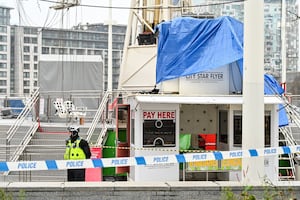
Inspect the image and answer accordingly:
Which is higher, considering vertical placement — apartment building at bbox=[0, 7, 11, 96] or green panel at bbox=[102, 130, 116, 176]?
apartment building at bbox=[0, 7, 11, 96]

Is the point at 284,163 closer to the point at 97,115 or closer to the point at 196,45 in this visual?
the point at 196,45

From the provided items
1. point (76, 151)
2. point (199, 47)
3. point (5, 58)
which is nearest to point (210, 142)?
point (199, 47)

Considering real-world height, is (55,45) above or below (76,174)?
above

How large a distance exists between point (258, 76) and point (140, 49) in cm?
1172

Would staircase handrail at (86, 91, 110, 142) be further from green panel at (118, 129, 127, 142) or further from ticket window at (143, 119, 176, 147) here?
ticket window at (143, 119, 176, 147)

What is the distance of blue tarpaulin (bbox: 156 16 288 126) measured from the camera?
14859mm

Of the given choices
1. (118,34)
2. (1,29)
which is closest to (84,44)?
(118,34)

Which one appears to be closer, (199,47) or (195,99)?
(195,99)

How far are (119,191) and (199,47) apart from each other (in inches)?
285

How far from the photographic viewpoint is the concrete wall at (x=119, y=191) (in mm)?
9047

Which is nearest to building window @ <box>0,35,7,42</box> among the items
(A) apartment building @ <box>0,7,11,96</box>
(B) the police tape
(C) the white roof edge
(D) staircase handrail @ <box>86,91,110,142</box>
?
(A) apartment building @ <box>0,7,11,96</box>

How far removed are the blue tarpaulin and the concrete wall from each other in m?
5.93

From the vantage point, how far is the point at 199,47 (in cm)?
1545

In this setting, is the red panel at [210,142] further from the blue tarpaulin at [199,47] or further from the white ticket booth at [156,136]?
the blue tarpaulin at [199,47]
